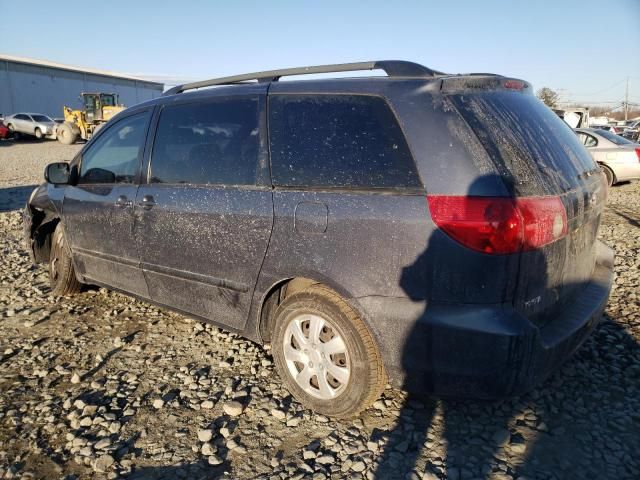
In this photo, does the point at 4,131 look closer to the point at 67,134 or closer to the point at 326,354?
the point at 67,134

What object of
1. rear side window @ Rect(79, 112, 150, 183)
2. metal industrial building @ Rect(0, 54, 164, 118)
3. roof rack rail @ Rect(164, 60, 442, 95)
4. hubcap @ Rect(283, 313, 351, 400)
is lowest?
hubcap @ Rect(283, 313, 351, 400)

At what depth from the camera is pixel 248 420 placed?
273cm

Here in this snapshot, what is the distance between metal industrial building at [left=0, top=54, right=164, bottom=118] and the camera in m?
43.5

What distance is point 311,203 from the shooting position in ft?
8.39

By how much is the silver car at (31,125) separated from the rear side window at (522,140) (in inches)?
1330

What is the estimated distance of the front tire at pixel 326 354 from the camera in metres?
2.48

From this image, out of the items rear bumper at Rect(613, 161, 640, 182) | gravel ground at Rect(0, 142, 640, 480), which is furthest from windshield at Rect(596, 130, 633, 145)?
gravel ground at Rect(0, 142, 640, 480)

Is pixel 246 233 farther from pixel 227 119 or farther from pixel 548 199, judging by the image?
pixel 548 199

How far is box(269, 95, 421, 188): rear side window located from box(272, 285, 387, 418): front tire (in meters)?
0.62

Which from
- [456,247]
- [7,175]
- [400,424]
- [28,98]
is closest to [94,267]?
[400,424]

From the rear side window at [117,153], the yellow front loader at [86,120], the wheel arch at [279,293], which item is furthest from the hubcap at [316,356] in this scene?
the yellow front loader at [86,120]

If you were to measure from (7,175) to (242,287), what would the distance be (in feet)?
49.1

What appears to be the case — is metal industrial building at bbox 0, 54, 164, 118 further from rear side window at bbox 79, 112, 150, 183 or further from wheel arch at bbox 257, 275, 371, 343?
wheel arch at bbox 257, 275, 371, 343

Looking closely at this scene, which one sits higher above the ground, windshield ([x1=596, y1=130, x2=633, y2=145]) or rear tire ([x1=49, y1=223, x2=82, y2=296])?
windshield ([x1=596, y1=130, x2=633, y2=145])
